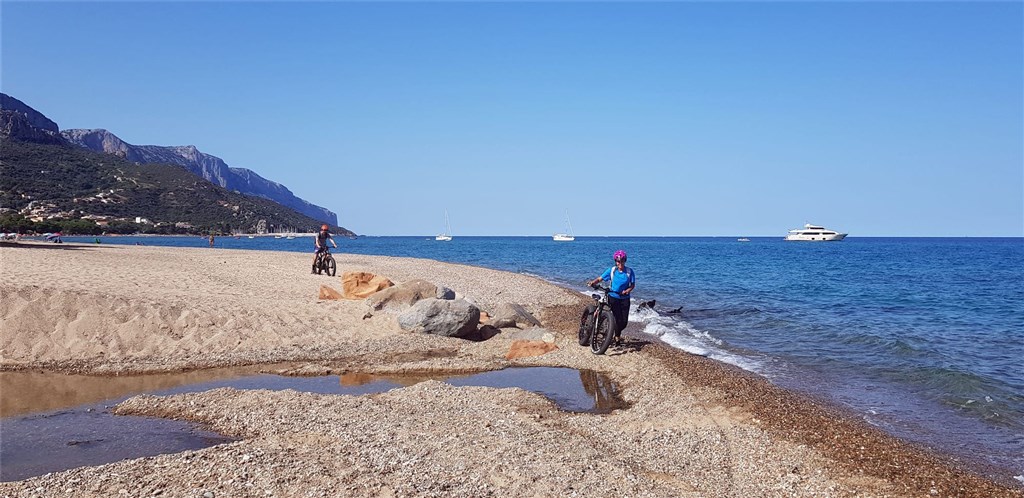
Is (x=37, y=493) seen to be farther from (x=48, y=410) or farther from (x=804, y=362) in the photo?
(x=804, y=362)

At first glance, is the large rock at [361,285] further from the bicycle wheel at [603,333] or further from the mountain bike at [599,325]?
the bicycle wheel at [603,333]

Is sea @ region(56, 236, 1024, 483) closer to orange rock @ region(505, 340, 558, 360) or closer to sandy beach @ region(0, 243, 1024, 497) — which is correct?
sandy beach @ region(0, 243, 1024, 497)

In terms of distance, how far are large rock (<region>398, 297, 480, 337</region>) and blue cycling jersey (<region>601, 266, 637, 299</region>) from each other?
3780 mm

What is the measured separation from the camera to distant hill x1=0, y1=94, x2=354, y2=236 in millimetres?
92188

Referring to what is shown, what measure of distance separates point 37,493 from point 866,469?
27.1 ft

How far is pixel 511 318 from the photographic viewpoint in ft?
55.6

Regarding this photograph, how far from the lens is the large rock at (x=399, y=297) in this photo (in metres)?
16.9

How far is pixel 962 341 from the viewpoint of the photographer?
18.1 meters

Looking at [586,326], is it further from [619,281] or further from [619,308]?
[619,281]

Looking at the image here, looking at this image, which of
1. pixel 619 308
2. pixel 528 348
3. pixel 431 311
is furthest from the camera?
pixel 431 311

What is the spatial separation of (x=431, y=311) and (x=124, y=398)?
6993 mm

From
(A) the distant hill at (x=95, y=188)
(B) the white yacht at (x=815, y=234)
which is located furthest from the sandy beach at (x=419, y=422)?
(B) the white yacht at (x=815, y=234)

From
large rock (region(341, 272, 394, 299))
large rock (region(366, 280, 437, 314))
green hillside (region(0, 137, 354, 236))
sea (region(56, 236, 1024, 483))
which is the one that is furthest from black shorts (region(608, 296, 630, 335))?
green hillside (region(0, 137, 354, 236))

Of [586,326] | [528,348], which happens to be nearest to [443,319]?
[528,348]
